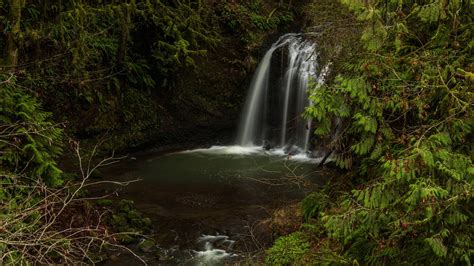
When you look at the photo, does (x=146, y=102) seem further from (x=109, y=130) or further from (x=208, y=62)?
(x=208, y=62)

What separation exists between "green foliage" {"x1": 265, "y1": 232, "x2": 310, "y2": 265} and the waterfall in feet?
27.4

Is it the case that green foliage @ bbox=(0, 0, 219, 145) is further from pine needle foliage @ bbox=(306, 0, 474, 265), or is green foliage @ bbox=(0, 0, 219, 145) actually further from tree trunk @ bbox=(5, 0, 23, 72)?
Answer: pine needle foliage @ bbox=(306, 0, 474, 265)

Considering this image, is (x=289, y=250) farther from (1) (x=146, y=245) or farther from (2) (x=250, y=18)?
(2) (x=250, y=18)

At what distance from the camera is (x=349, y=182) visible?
222 inches

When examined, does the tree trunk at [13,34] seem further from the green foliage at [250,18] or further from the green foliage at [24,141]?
the green foliage at [250,18]

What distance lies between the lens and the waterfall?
47.8 ft

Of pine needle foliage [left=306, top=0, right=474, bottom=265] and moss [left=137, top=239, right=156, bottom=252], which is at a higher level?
pine needle foliage [left=306, top=0, right=474, bottom=265]

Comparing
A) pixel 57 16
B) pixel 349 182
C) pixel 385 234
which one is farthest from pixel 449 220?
pixel 57 16

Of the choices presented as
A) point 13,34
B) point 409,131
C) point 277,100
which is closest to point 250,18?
point 277,100

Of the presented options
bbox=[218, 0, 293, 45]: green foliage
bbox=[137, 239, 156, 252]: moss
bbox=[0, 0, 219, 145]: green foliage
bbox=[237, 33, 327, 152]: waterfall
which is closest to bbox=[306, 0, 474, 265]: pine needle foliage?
bbox=[137, 239, 156, 252]: moss

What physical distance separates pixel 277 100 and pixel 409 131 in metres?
10.4

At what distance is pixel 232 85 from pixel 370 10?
1055 centimetres

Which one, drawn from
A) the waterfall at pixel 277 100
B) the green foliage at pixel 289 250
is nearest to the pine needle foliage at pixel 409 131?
the green foliage at pixel 289 250

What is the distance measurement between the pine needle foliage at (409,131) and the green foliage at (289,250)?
75 cm
